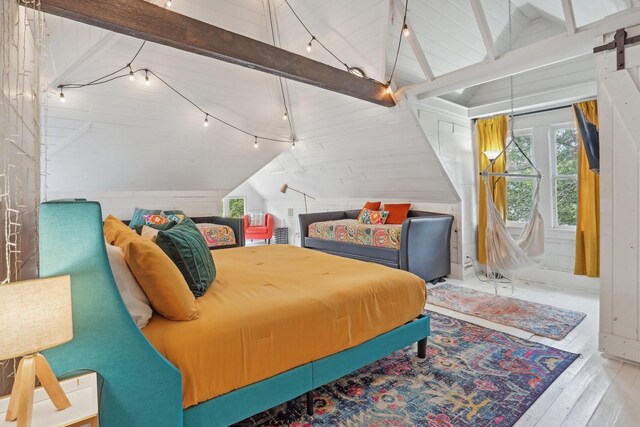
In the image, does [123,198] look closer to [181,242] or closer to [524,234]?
[181,242]

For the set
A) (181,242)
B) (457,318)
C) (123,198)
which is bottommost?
(457,318)

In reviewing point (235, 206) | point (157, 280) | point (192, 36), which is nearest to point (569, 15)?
point (192, 36)

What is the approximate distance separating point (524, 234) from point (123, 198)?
16.9 feet

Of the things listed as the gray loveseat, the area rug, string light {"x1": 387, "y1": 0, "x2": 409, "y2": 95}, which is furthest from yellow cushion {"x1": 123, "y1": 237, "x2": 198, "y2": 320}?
the gray loveseat

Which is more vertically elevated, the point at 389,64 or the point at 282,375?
the point at 389,64

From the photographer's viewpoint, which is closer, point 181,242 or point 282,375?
point 282,375

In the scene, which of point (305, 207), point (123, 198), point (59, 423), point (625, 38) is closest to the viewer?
point (59, 423)

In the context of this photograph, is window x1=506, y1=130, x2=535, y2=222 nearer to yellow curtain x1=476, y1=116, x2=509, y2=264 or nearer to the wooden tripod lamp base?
yellow curtain x1=476, y1=116, x2=509, y2=264

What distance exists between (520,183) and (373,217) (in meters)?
1.96

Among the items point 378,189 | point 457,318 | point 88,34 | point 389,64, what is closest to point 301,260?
point 457,318

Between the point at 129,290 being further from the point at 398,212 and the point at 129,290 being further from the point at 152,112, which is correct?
the point at 398,212

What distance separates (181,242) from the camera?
5.46 feet

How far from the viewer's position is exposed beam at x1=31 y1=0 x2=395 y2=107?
1.98 meters

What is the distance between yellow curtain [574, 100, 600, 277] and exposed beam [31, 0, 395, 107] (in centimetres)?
251
